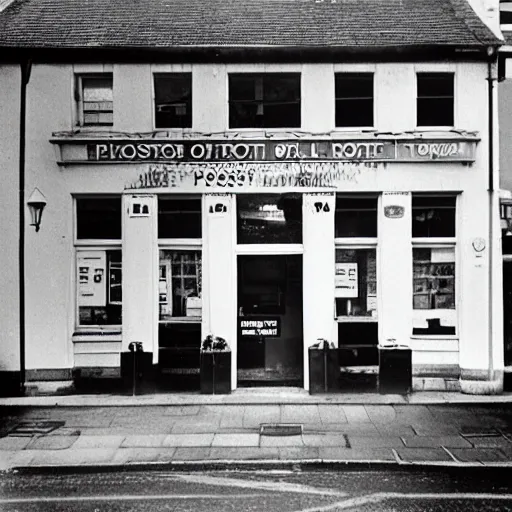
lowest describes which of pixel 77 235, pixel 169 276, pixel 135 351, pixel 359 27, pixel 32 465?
pixel 32 465

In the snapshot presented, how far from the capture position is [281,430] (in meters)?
11.0

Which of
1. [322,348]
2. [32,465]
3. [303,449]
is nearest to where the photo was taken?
[32,465]

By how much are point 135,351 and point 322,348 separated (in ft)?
12.0

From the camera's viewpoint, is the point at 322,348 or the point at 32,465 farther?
the point at 322,348

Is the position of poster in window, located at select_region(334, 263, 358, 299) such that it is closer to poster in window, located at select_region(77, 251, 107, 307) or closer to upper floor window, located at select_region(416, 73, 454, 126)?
upper floor window, located at select_region(416, 73, 454, 126)

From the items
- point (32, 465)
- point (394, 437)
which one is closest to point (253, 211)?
point (394, 437)

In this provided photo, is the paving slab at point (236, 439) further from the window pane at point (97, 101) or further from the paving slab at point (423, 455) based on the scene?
the window pane at point (97, 101)

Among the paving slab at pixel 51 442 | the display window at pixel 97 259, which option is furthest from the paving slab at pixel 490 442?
the display window at pixel 97 259

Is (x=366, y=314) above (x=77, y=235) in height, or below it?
below

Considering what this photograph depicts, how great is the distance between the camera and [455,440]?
33.9ft

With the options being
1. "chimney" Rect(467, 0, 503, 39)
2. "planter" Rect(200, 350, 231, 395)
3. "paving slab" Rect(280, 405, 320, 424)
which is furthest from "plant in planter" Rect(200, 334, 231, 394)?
"chimney" Rect(467, 0, 503, 39)

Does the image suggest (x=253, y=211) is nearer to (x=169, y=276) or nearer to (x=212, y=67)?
(x=169, y=276)

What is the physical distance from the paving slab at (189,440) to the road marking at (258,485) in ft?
4.43

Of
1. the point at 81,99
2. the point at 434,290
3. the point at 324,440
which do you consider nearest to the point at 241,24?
the point at 81,99
